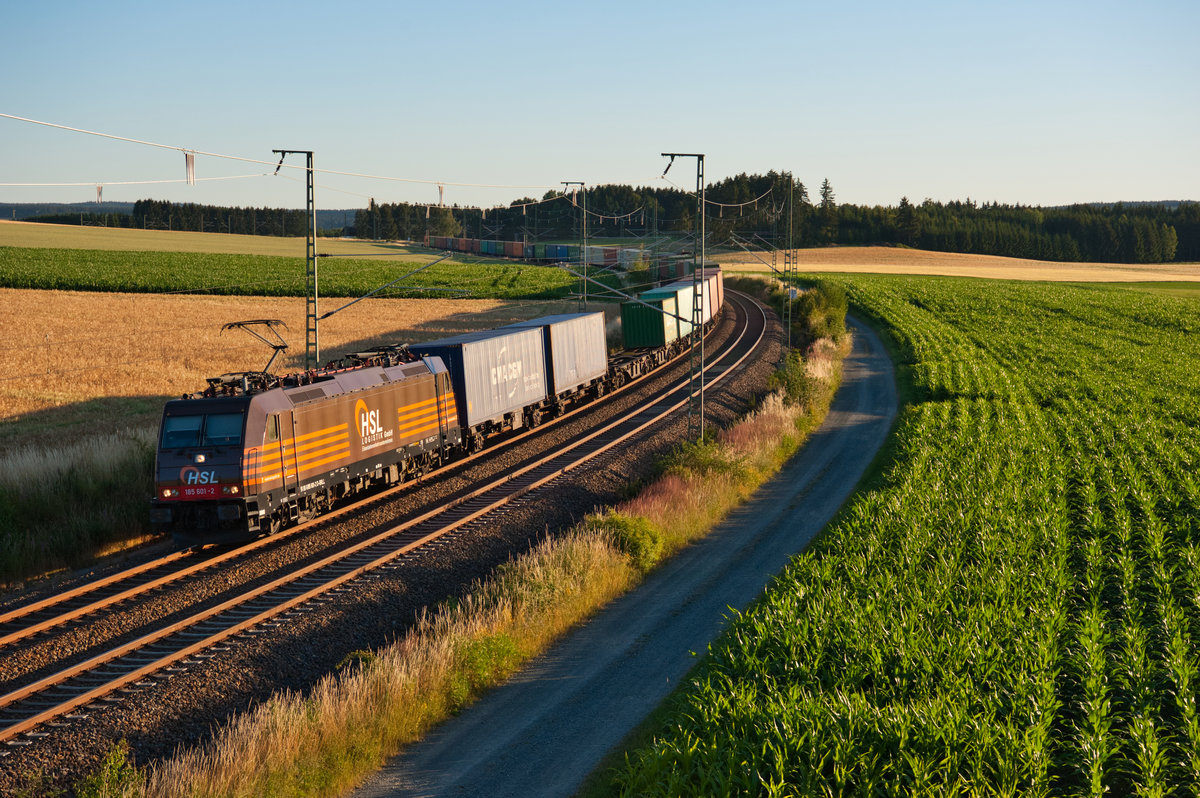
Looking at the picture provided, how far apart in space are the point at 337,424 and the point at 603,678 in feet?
37.3

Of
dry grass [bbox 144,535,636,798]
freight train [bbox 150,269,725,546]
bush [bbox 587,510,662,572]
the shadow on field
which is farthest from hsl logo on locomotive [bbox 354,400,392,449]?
the shadow on field

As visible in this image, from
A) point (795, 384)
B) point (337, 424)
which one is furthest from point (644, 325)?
point (337, 424)

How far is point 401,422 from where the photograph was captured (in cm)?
2705

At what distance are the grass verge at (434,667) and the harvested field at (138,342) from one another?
739 inches

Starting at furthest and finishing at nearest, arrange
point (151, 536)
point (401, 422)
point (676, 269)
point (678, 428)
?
1. point (676, 269)
2. point (678, 428)
3. point (401, 422)
4. point (151, 536)

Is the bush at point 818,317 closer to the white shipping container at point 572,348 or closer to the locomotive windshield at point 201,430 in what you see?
the white shipping container at point 572,348

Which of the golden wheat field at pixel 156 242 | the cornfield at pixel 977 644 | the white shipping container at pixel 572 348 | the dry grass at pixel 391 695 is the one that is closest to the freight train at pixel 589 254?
the golden wheat field at pixel 156 242

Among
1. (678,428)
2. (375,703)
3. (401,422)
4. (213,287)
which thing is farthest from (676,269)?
(375,703)

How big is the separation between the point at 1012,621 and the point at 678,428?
22.2 metres

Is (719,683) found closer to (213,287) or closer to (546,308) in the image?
(546,308)

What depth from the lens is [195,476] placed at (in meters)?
20.6

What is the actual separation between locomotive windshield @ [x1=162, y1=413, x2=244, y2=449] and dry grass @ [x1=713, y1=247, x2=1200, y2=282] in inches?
4437

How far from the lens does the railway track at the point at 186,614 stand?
14125 mm

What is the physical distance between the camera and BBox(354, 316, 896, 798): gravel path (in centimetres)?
1270
